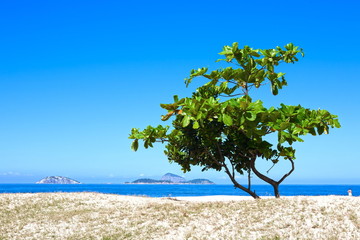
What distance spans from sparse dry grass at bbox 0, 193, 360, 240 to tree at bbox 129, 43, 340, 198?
245 centimetres

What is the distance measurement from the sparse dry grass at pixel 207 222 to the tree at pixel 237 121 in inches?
96.5

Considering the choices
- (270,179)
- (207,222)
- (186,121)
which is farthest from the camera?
(270,179)

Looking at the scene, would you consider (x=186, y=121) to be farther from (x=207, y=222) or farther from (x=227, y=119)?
(x=207, y=222)

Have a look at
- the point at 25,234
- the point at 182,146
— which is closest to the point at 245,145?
the point at 182,146

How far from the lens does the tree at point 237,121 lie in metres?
12.9

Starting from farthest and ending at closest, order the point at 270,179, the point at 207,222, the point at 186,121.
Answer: the point at 270,179 → the point at 186,121 → the point at 207,222

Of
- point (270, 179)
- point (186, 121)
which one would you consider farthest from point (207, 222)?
point (270, 179)

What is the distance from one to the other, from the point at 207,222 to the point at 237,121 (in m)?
3.50

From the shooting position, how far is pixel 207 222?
12344mm

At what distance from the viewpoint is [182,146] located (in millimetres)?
16969

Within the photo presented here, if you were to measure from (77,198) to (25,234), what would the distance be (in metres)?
6.59

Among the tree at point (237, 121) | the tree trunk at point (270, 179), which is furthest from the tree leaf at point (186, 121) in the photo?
the tree trunk at point (270, 179)

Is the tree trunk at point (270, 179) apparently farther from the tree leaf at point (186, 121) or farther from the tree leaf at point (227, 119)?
the tree leaf at point (186, 121)

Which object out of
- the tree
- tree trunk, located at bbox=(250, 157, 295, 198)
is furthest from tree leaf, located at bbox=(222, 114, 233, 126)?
tree trunk, located at bbox=(250, 157, 295, 198)
